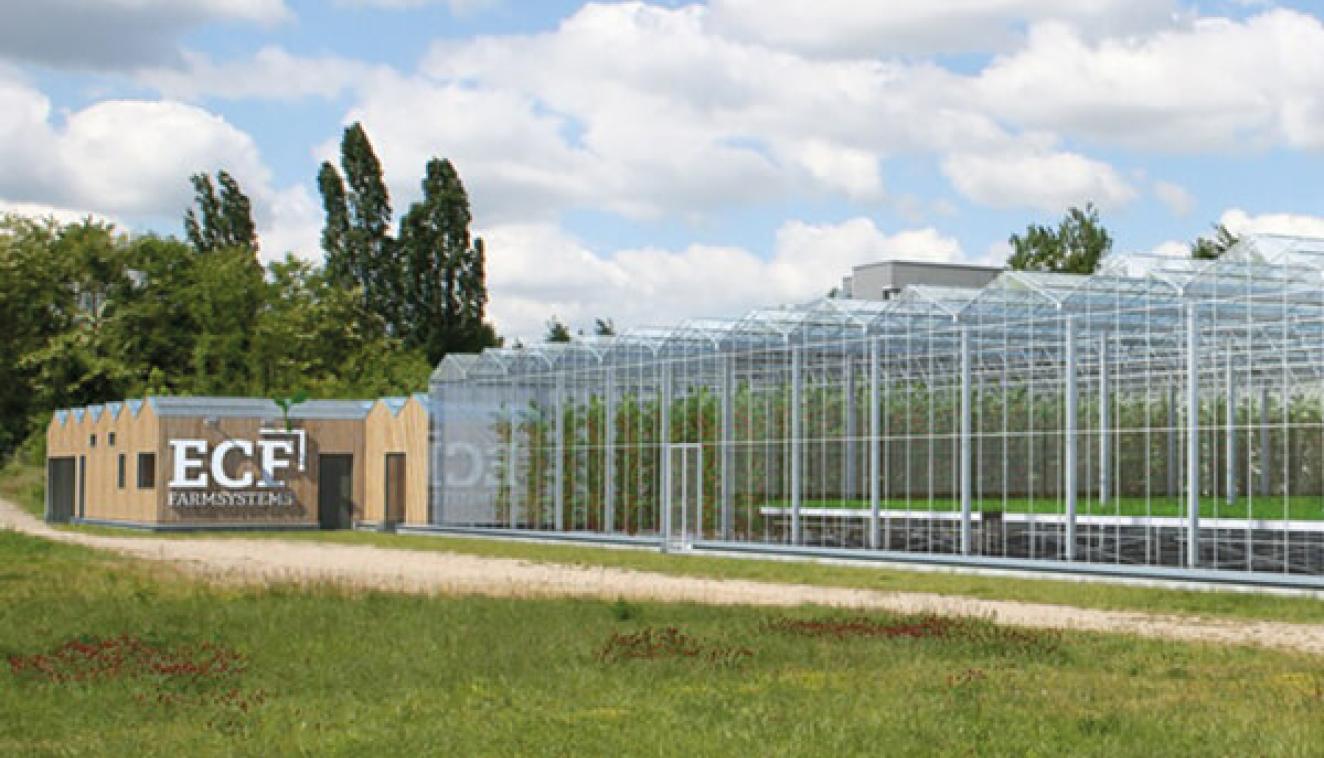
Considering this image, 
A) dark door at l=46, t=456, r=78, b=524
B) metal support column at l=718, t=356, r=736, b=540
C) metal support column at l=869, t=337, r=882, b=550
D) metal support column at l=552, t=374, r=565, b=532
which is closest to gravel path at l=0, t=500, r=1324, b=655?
metal support column at l=869, t=337, r=882, b=550

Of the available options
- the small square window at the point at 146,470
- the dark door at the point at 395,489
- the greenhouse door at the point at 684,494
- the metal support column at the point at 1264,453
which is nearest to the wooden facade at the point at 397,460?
the dark door at the point at 395,489

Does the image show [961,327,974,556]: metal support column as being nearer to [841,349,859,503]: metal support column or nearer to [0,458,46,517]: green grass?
[841,349,859,503]: metal support column

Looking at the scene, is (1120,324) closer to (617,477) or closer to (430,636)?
(617,477)

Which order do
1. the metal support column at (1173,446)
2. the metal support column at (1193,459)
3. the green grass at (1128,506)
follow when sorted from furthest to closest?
1. the metal support column at (1173,446)
2. the green grass at (1128,506)
3. the metal support column at (1193,459)

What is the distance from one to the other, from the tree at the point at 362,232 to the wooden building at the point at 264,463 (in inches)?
843

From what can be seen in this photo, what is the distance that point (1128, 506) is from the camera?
4591 cm

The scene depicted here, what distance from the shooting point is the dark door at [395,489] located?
52.5 meters

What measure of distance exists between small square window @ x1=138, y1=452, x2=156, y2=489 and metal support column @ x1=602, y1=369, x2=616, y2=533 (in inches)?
638

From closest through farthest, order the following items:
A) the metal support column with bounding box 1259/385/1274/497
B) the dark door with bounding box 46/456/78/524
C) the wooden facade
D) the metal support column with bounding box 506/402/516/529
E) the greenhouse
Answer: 1. the greenhouse
2. the metal support column with bounding box 1259/385/1274/497
3. the metal support column with bounding box 506/402/516/529
4. the wooden facade
5. the dark door with bounding box 46/456/78/524

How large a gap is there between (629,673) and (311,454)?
39754 millimetres

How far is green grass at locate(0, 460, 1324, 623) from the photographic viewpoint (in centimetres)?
2350

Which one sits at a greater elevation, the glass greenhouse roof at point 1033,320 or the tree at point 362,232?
the tree at point 362,232

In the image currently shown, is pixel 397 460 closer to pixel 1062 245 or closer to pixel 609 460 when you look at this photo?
pixel 609 460

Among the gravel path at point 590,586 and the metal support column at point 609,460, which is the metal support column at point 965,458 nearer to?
the gravel path at point 590,586
